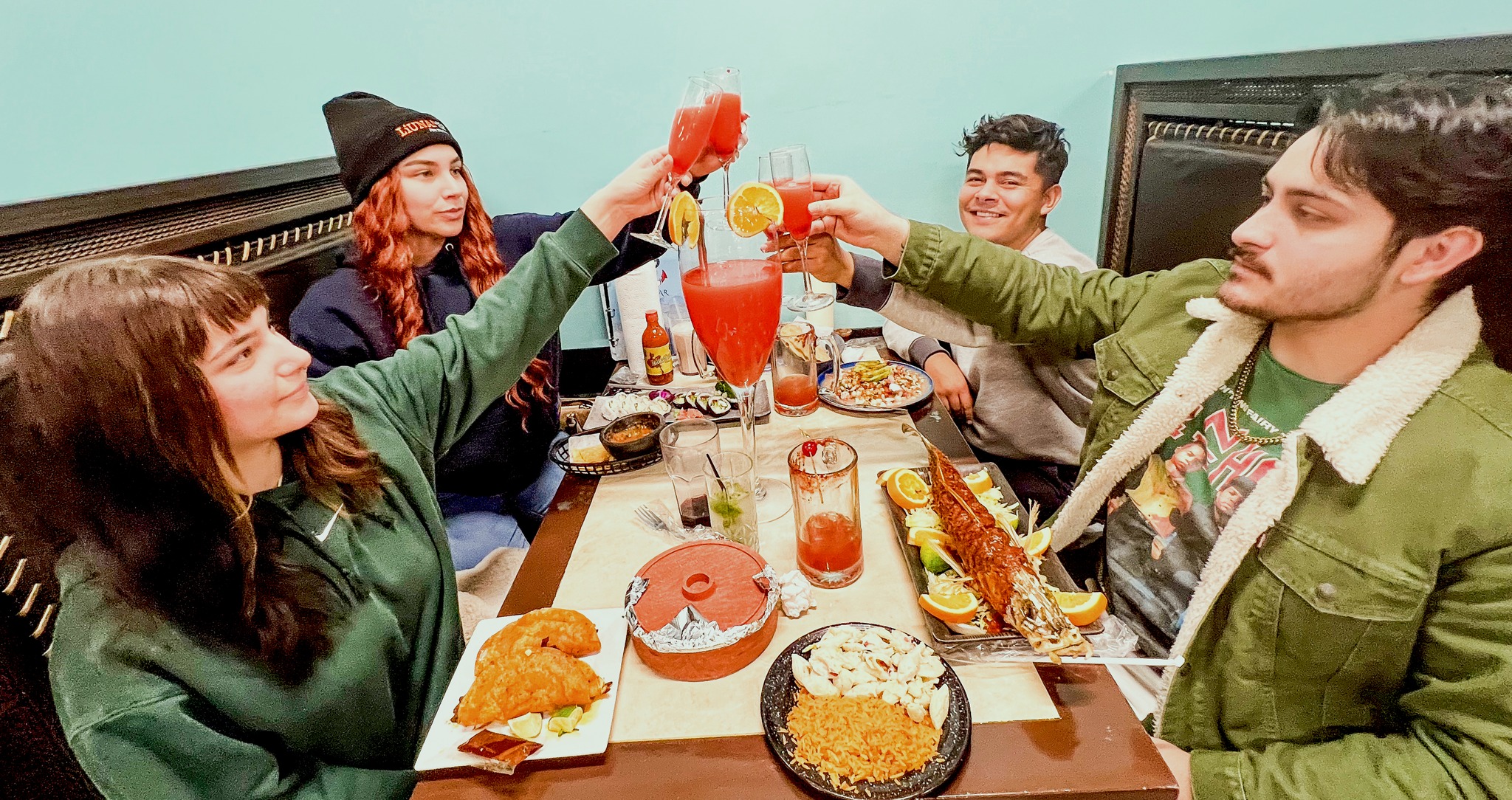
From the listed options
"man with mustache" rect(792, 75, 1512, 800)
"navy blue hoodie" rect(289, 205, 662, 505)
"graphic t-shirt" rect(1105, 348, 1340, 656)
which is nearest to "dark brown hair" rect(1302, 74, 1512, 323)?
"man with mustache" rect(792, 75, 1512, 800)

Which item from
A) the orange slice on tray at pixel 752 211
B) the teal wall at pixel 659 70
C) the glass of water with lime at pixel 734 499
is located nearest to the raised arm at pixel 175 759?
the glass of water with lime at pixel 734 499

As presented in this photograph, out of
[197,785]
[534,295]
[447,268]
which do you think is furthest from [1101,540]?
[447,268]

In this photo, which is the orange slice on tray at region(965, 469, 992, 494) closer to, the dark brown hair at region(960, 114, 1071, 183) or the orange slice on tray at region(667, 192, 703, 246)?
the orange slice on tray at region(667, 192, 703, 246)

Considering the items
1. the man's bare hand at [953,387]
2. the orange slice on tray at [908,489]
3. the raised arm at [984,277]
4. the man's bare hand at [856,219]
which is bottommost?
the man's bare hand at [953,387]

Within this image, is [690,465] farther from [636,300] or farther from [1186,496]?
[636,300]

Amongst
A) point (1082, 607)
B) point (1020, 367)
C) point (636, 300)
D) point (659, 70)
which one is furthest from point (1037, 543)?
point (659, 70)

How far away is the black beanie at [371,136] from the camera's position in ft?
6.68

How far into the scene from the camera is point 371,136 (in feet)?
6.69

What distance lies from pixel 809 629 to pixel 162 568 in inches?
36.9

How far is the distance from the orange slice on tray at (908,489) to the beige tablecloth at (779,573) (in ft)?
0.18

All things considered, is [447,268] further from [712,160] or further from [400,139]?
[712,160]

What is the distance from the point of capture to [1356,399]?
1.01 meters

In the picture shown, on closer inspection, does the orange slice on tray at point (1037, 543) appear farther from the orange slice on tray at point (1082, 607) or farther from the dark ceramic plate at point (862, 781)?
the dark ceramic plate at point (862, 781)

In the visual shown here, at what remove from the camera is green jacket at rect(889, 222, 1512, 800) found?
35.6 inches
